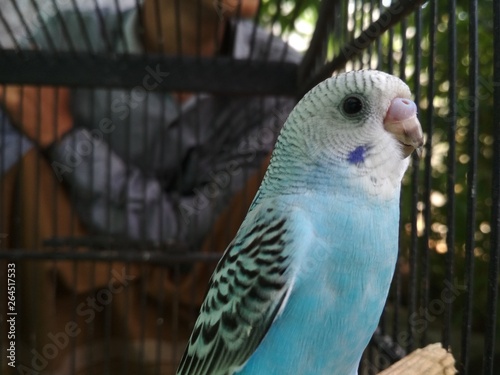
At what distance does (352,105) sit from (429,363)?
0.72 ft

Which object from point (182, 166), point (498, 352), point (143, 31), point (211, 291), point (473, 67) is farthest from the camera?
point (498, 352)

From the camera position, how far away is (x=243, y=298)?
1.46ft

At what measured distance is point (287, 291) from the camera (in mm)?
413

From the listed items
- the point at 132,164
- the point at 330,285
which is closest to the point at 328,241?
the point at 330,285

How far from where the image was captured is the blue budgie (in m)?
0.41

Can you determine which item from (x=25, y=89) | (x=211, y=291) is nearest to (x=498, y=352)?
(x=211, y=291)

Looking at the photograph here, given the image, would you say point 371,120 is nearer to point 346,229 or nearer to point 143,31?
point 346,229

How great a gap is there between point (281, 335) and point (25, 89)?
2.38 feet

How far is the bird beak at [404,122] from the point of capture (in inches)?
16.1

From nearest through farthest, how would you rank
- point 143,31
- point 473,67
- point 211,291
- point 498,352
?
1. point 473,67
2. point 211,291
3. point 143,31
4. point 498,352

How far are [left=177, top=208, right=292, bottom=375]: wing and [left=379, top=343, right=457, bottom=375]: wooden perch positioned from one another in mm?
129

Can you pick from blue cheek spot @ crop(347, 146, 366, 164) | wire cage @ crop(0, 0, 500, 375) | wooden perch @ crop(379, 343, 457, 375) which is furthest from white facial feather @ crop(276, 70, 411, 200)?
wire cage @ crop(0, 0, 500, 375)

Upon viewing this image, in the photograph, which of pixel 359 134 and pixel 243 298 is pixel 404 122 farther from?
pixel 243 298

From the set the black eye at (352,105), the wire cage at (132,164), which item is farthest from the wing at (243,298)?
the wire cage at (132,164)
